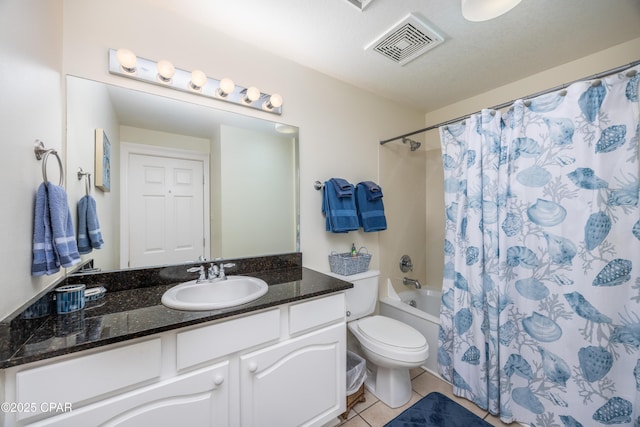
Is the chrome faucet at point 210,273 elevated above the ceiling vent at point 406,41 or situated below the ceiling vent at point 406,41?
below

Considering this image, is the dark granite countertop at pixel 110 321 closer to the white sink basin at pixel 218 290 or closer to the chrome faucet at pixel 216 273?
the white sink basin at pixel 218 290

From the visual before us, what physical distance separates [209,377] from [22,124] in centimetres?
107

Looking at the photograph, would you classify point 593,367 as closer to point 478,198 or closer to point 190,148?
point 478,198

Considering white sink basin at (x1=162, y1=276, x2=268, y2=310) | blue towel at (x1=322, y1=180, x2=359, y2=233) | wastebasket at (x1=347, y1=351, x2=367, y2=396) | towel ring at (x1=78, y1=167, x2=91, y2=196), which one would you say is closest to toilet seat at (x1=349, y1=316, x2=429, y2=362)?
wastebasket at (x1=347, y1=351, x2=367, y2=396)

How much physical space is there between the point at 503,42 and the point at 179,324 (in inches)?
91.3

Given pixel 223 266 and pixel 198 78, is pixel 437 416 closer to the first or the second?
pixel 223 266

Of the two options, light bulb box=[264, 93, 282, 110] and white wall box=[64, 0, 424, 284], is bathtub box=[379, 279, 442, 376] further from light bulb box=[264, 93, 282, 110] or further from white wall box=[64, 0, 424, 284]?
light bulb box=[264, 93, 282, 110]

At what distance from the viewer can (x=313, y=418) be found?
127 cm

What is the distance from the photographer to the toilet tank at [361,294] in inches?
69.7

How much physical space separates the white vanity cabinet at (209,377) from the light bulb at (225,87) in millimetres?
1240

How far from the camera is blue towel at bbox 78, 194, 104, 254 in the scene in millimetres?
1120

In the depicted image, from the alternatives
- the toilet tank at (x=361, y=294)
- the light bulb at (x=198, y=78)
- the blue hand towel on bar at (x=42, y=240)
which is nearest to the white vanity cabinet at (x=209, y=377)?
the blue hand towel on bar at (x=42, y=240)

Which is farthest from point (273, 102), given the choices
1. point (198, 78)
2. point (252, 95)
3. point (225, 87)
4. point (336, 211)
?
point (336, 211)

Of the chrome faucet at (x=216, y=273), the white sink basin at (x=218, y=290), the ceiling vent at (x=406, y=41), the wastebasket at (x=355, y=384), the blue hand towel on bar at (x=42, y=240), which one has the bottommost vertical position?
the wastebasket at (x=355, y=384)
